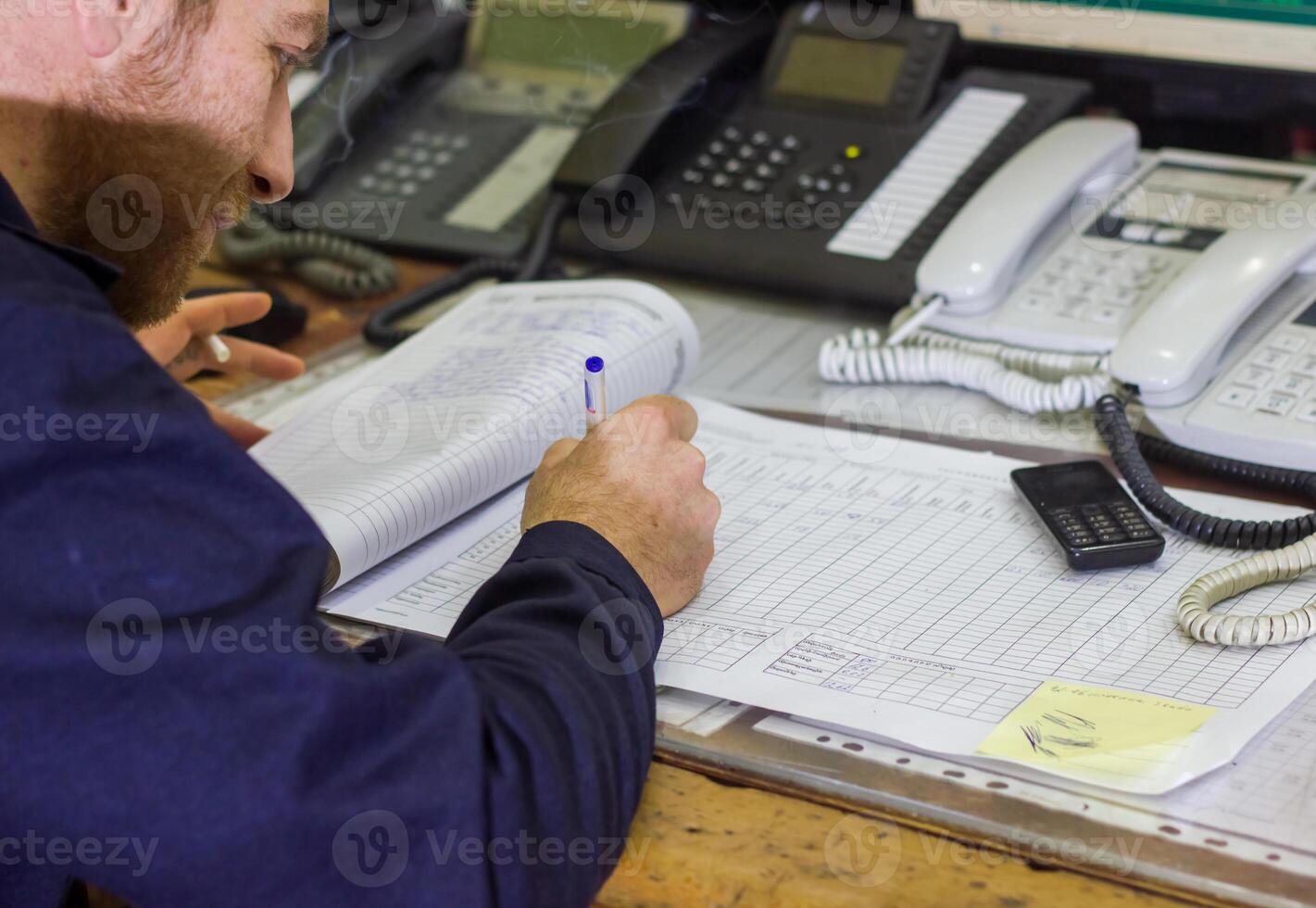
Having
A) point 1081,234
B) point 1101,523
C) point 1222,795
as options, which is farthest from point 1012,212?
point 1222,795

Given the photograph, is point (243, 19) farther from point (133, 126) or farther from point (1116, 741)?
point (1116, 741)

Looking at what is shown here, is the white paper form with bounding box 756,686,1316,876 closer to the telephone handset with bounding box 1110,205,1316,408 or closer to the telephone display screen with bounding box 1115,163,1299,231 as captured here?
the telephone handset with bounding box 1110,205,1316,408

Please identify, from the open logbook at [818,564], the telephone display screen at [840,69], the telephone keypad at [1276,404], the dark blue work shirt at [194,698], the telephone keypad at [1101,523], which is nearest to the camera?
the dark blue work shirt at [194,698]

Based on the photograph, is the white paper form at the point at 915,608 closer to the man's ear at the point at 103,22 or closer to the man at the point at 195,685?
the man at the point at 195,685

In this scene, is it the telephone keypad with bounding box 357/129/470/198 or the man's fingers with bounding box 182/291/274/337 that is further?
the telephone keypad with bounding box 357/129/470/198

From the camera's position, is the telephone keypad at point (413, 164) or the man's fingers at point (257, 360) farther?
the telephone keypad at point (413, 164)

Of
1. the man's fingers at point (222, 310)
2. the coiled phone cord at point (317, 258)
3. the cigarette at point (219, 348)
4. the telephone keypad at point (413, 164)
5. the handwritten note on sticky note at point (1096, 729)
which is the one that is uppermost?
the handwritten note on sticky note at point (1096, 729)

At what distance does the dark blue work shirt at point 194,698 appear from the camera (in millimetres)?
500

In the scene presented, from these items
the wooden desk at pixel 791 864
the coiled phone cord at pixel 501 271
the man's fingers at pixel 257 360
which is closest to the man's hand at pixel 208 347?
the man's fingers at pixel 257 360

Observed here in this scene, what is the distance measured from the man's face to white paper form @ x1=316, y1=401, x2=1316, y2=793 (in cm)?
23

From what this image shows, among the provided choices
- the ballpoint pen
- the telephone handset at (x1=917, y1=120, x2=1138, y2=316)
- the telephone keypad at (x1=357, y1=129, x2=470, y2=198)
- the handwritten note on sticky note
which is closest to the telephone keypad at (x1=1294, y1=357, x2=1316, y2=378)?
the telephone handset at (x1=917, y1=120, x2=1138, y2=316)

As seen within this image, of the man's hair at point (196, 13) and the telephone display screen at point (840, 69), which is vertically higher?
the man's hair at point (196, 13)

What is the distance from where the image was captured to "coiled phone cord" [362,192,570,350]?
3.84 ft

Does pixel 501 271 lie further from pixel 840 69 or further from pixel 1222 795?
pixel 1222 795
